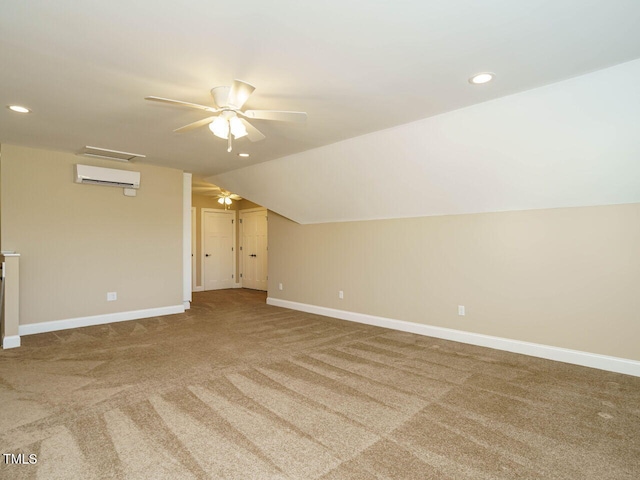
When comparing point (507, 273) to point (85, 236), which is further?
point (85, 236)

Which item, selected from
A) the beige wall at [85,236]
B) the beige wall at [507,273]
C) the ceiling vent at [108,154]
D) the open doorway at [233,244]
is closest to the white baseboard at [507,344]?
the beige wall at [507,273]

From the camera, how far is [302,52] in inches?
93.6

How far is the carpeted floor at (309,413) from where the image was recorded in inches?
75.6

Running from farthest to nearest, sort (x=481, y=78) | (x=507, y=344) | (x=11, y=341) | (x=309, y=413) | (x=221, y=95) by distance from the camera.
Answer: (x=11, y=341), (x=507, y=344), (x=221, y=95), (x=481, y=78), (x=309, y=413)

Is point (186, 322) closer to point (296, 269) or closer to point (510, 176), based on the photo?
point (296, 269)

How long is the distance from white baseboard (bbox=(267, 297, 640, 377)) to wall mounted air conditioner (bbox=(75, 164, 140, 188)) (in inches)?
156

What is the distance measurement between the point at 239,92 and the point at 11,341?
4.21 metres

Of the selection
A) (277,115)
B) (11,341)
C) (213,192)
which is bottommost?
(11,341)

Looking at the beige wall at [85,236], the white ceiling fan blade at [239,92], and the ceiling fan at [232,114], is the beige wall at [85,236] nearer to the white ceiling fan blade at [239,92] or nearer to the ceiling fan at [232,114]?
the ceiling fan at [232,114]

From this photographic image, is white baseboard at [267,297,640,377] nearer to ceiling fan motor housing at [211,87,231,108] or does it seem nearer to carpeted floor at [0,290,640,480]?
carpeted floor at [0,290,640,480]

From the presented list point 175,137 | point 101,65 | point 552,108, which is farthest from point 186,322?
point 552,108

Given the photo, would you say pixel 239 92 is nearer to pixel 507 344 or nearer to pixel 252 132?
pixel 252 132

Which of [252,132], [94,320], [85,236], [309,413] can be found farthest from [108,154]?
[309,413]

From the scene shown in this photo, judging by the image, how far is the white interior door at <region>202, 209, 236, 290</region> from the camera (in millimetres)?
9289
